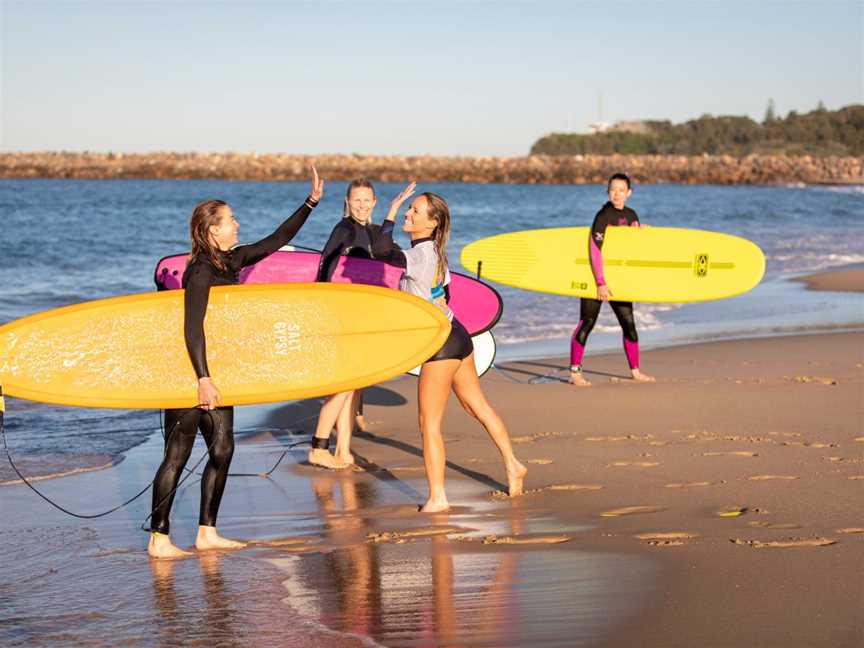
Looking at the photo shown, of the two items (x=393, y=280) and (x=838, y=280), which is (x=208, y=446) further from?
(x=838, y=280)

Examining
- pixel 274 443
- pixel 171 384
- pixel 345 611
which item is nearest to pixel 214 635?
pixel 345 611

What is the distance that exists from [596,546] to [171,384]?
74.6 inches

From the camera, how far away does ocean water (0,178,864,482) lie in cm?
802

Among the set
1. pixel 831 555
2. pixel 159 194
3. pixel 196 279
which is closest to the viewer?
pixel 831 555

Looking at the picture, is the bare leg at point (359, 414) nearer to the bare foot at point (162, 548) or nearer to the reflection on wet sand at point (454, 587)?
the reflection on wet sand at point (454, 587)

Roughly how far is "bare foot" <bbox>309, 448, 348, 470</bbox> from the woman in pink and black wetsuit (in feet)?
9.53

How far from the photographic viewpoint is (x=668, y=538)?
474cm

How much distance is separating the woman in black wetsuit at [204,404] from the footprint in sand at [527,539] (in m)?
1.06

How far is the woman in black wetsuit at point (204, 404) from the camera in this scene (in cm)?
469

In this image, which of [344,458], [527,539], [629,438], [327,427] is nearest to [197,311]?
[527,539]

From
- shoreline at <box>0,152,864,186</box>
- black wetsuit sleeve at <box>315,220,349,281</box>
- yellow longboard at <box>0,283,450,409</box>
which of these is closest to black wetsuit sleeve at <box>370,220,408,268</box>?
yellow longboard at <box>0,283,450,409</box>

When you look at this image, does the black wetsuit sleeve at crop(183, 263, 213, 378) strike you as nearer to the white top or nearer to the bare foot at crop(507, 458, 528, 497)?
the white top

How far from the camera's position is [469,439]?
707 cm

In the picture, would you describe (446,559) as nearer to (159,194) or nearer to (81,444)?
(81,444)
